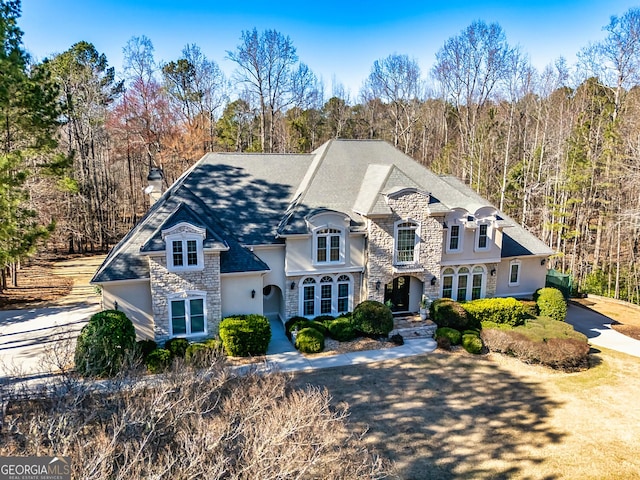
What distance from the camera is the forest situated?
19.2 meters

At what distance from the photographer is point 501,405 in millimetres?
13719

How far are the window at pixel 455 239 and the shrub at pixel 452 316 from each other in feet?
10.6

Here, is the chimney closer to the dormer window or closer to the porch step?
the dormer window

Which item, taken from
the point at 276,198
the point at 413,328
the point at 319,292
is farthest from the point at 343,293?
the point at 276,198

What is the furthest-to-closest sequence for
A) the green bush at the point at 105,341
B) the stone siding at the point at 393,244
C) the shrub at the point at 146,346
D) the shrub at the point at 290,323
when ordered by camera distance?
the stone siding at the point at 393,244 < the shrub at the point at 290,323 < the shrub at the point at 146,346 < the green bush at the point at 105,341

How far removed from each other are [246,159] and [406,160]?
29.7 ft

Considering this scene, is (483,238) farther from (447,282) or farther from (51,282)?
(51,282)

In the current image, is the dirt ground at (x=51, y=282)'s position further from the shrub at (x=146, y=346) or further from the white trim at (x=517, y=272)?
the white trim at (x=517, y=272)

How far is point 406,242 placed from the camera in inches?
802

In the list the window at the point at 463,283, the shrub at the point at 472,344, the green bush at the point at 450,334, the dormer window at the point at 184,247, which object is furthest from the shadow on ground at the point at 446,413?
the dormer window at the point at 184,247

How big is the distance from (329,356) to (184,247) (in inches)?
289

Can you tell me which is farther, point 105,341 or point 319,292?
point 319,292

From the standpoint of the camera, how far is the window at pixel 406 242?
2016 cm

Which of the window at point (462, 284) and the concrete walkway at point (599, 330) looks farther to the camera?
the window at point (462, 284)
